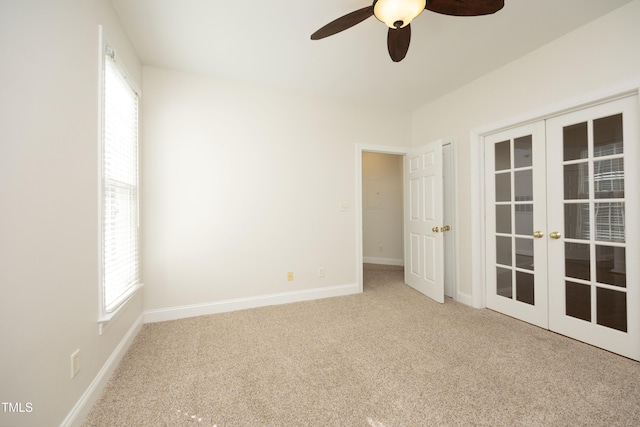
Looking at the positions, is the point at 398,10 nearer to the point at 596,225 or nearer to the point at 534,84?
the point at 534,84

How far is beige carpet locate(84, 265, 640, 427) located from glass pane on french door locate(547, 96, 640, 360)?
9.4 inches

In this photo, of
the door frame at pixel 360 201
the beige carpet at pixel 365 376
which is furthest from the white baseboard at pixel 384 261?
the beige carpet at pixel 365 376

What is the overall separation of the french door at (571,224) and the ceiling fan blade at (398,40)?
170 centimetres

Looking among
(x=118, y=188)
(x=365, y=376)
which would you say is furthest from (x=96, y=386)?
(x=365, y=376)

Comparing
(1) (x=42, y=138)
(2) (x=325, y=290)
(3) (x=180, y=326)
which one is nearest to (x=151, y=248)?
(3) (x=180, y=326)

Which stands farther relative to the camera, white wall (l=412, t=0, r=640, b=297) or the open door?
the open door

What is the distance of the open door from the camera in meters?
3.15

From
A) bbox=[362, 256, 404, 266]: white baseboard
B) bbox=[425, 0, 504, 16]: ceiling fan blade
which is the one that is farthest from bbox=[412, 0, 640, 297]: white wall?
bbox=[362, 256, 404, 266]: white baseboard

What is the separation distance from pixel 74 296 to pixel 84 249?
267 mm

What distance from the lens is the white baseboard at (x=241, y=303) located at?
269 centimetres

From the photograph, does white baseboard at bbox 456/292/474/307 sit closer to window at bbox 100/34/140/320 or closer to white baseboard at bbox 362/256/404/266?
white baseboard at bbox 362/256/404/266

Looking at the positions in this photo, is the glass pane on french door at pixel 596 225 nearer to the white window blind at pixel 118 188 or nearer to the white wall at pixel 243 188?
the white wall at pixel 243 188

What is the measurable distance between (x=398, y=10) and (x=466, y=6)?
16.3 inches

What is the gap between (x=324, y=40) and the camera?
2.27 m
